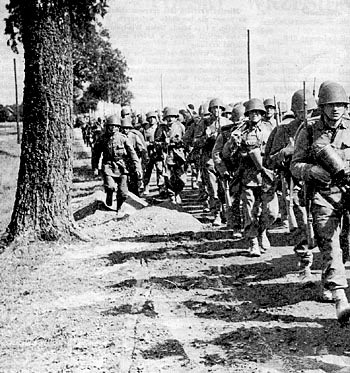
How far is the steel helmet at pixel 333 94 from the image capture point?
6188mm

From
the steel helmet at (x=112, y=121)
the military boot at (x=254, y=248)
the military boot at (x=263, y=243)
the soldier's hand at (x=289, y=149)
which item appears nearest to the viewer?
the soldier's hand at (x=289, y=149)

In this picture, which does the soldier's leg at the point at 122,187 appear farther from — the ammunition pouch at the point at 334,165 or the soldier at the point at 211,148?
the ammunition pouch at the point at 334,165

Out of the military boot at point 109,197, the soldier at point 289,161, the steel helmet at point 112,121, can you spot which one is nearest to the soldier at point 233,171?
the soldier at point 289,161

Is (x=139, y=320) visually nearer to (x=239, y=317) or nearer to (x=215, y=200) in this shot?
(x=239, y=317)

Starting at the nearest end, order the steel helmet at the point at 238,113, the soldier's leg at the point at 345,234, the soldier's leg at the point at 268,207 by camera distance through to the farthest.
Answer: the soldier's leg at the point at 345,234 → the soldier's leg at the point at 268,207 → the steel helmet at the point at 238,113

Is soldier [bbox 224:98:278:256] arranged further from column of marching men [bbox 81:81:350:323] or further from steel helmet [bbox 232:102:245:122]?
steel helmet [bbox 232:102:245:122]

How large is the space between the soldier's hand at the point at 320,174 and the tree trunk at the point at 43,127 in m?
5.92

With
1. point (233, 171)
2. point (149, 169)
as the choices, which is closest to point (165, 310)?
point (233, 171)

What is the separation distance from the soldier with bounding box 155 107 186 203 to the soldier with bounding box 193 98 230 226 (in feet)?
7.63

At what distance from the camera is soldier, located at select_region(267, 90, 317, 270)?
8078 mm

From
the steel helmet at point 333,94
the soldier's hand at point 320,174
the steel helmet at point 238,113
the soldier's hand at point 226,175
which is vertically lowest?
the soldier's hand at point 226,175

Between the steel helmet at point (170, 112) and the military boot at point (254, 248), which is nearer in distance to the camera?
the military boot at point (254, 248)

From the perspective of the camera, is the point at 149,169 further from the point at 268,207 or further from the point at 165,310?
the point at 165,310

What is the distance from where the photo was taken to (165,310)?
279 inches
